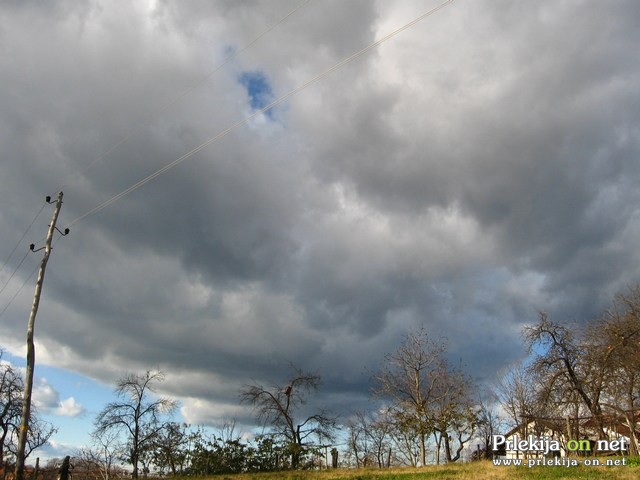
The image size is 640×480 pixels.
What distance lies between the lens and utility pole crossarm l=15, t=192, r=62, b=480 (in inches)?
781

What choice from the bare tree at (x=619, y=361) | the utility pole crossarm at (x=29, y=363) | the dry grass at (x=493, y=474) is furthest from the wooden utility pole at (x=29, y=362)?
the bare tree at (x=619, y=361)

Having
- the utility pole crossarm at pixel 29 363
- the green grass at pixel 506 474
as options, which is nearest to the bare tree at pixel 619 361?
the green grass at pixel 506 474

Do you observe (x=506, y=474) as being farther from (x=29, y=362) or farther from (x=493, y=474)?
(x=29, y=362)

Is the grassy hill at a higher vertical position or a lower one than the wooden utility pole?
lower

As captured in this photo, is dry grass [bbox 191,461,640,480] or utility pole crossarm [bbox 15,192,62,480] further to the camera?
utility pole crossarm [bbox 15,192,62,480]

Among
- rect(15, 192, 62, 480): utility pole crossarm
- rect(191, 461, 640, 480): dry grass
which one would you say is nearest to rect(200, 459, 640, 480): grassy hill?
rect(191, 461, 640, 480): dry grass

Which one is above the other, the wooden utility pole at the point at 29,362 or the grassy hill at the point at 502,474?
the wooden utility pole at the point at 29,362

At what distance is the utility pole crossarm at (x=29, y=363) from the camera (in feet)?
65.1

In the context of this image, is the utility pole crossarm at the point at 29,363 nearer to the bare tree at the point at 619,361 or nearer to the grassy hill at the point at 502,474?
the grassy hill at the point at 502,474

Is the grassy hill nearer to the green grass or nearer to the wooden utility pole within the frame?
the green grass

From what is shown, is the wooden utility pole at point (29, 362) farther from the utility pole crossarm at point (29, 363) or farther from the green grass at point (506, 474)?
the green grass at point (506, 474)

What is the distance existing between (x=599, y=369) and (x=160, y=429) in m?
30.9

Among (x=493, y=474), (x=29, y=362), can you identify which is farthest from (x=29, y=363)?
(x=493, y=474)

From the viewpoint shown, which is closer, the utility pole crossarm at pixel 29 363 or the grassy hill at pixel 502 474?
the grassy hill at pixel 502 474
